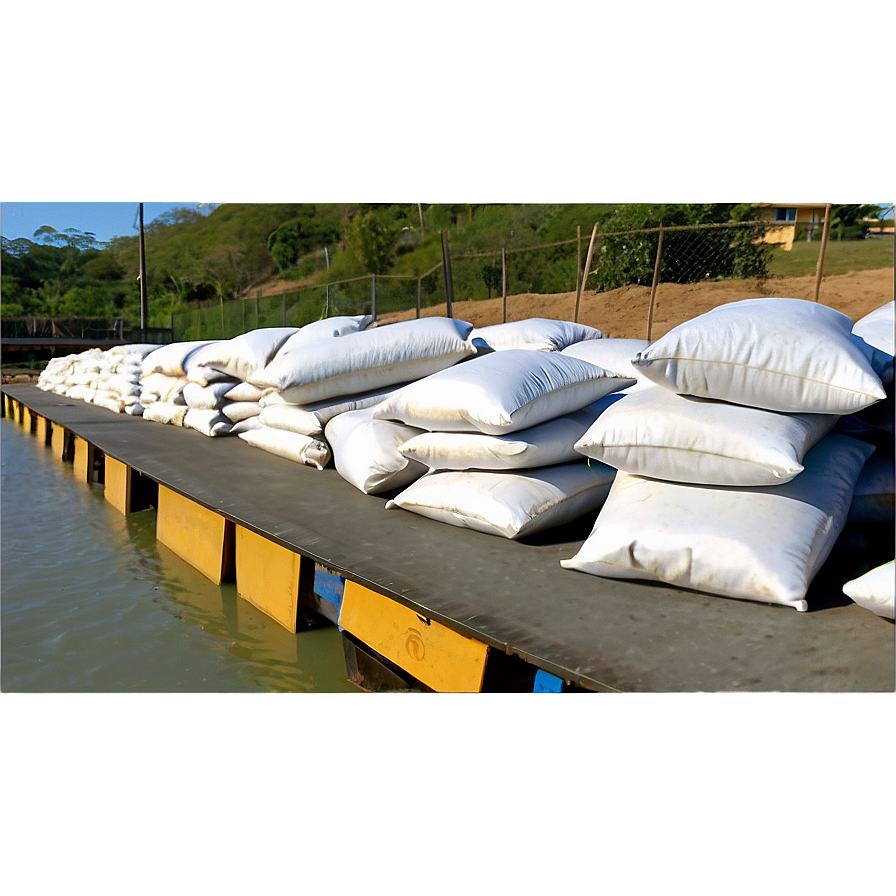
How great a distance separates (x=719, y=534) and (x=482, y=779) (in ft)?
2.35

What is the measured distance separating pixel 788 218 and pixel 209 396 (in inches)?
306

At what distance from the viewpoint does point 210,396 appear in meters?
4.40

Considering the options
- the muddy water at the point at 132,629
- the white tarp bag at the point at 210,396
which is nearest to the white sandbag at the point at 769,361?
the muddy water at the point at 132,629

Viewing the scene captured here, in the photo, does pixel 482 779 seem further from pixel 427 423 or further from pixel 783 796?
pixel 427 423

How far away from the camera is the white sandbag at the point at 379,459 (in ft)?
8.23

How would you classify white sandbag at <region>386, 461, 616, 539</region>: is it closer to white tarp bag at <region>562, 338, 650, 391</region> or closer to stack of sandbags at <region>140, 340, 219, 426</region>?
white tarp bag at <region>562, 338, 650, 391</region>

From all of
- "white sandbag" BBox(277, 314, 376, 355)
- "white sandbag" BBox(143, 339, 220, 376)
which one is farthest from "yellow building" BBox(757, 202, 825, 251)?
"white sandbag" BBox(143, 339, 220, 376)

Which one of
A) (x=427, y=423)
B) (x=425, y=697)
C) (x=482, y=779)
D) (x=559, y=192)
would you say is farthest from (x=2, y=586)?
(x=559, y=192)

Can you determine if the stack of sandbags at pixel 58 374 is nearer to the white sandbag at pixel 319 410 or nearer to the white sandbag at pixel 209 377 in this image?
the white sandbag at pixel 209 377

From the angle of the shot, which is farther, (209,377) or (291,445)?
(209,377)

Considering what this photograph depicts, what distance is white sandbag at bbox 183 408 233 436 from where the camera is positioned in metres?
4.20

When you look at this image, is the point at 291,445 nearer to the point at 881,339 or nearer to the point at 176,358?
the point at 176,358

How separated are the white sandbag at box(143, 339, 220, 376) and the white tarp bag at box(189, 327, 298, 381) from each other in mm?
780

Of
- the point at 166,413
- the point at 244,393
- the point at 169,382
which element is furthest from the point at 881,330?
the point at 169,382
